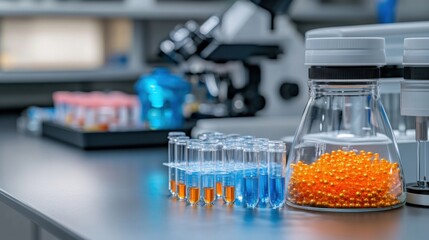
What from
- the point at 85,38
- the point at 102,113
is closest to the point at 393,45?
the point at 102,113

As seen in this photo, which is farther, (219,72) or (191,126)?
(219,72)

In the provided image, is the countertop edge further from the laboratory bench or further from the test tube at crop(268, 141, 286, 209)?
the test tube at crop(268, 141, 286, 209)

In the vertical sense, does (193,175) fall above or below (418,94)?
below

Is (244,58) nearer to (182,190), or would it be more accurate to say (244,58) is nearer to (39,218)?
(182,190)

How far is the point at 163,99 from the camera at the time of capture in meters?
2.23

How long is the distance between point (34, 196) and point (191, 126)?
3.17ft

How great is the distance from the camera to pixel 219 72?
2605 millimetres

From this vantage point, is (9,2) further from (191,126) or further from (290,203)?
(290,203)

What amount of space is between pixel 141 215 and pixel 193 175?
110 mm

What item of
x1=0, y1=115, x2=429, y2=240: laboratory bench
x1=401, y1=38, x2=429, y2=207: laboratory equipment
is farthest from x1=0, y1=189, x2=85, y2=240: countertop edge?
x1=401, y1=38, x2=429, y2=207: laboratory equipment

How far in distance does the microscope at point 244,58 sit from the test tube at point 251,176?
0.92 metres

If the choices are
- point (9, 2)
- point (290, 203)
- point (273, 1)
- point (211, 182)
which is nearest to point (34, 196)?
point (211, 182)

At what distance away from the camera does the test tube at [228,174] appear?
3.85 feet

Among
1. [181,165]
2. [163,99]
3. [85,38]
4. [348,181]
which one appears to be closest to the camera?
[348,181]
